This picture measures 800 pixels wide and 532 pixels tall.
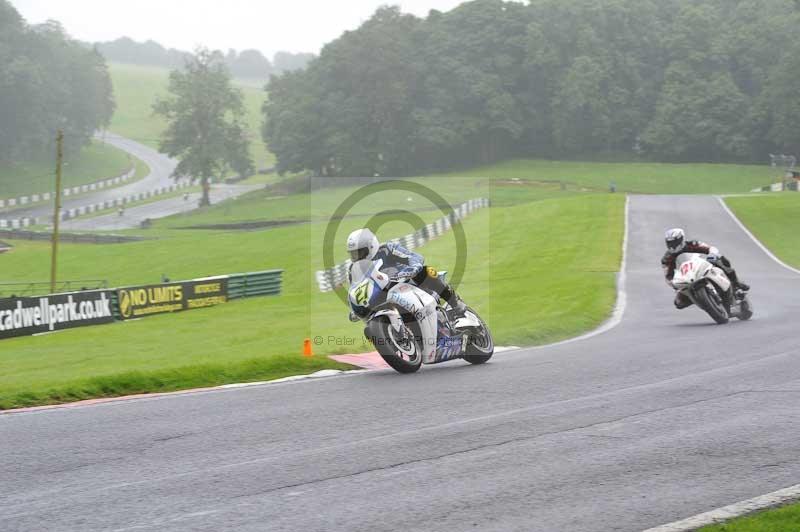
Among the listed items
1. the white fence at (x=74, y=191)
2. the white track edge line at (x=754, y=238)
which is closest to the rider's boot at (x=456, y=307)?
the white track edge line at (x=754, y=238)

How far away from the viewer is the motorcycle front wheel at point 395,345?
1245 centimetres

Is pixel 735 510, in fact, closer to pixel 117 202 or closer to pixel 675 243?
pixel 675 243

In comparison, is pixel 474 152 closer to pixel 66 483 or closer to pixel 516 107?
pixel 516 107

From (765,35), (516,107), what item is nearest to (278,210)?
(516,107)

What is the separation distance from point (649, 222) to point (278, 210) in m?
41.8

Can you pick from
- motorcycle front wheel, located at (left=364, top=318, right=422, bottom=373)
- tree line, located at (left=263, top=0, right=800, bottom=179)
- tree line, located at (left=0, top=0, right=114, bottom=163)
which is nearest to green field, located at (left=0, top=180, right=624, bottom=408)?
motorcycle front wheel, located at (left=364, top=318, right=422, bottom=373)

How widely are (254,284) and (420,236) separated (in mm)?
15202

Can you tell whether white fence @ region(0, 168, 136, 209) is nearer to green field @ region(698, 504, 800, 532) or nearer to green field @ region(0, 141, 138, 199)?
green field @ region(0, 141, 138, 199)

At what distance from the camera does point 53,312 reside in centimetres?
3209

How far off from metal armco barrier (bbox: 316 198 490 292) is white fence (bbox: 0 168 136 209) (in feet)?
188

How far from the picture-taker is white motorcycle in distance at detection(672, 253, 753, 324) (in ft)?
61.6

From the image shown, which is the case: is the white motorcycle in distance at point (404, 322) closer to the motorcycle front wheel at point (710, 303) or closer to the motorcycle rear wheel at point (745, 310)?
the motorcycle front wheel at point (710, 303)

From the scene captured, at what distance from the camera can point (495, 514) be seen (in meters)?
6.39

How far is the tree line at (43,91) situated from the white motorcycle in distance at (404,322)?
11544cm
